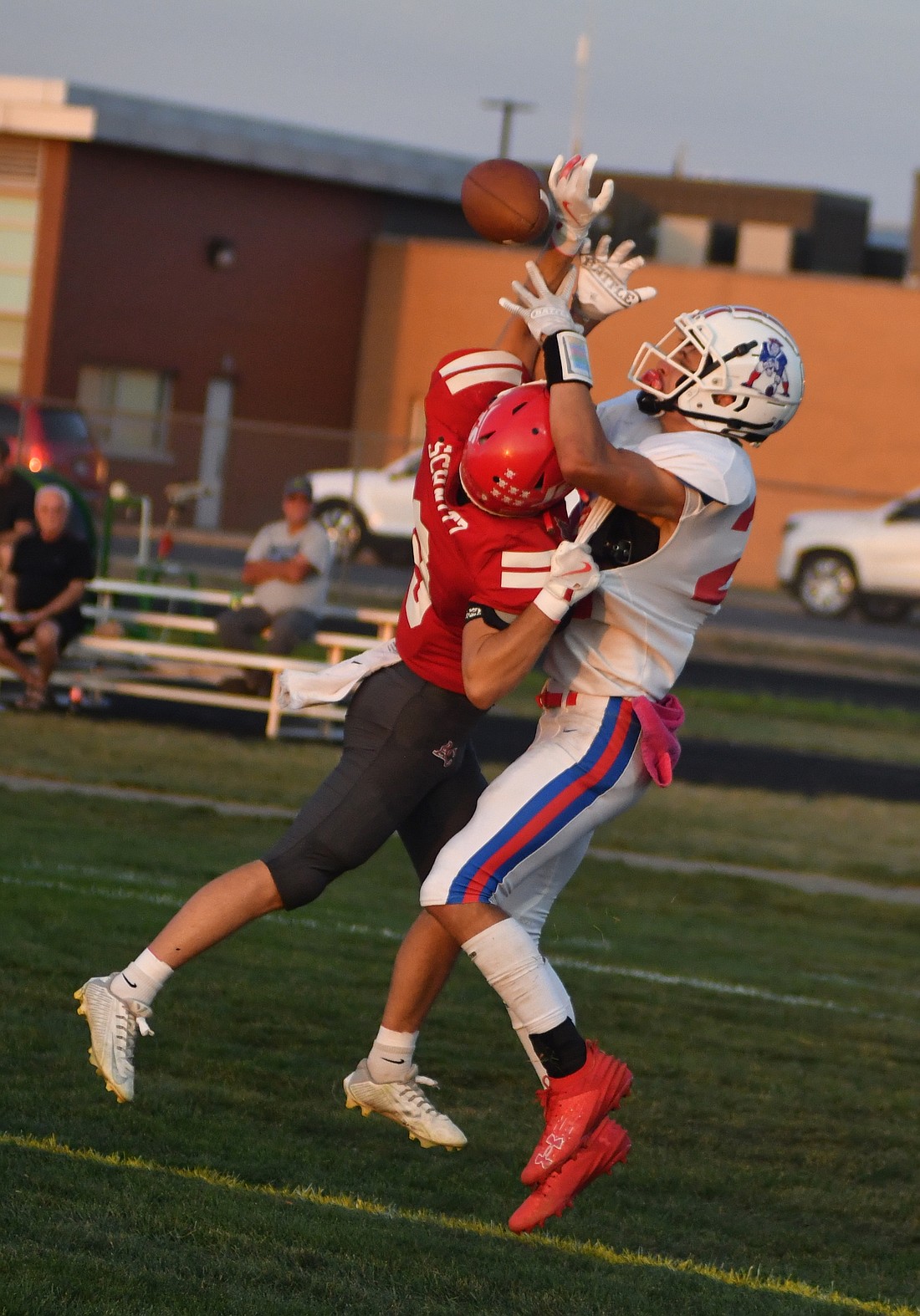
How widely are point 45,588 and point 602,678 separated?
29.8 feet

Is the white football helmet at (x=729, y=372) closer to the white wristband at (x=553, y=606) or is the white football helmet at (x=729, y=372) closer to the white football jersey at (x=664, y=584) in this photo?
the white football jersey at (x=664, y=584)

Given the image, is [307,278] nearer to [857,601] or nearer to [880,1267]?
[857,601]

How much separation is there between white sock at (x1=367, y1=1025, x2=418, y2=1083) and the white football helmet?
1720 millimetres

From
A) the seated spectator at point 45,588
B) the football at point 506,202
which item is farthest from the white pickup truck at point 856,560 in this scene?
the football at point 506,202

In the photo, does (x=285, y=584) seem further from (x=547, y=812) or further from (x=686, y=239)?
(x=686, y=239)

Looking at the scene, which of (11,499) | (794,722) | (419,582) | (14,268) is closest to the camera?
(419,582)

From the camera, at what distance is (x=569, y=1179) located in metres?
4.23

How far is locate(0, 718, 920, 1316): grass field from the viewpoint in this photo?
3938mm

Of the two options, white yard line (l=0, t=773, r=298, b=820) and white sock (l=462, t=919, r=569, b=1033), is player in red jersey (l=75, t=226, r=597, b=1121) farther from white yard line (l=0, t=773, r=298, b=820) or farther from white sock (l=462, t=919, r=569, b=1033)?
white yard line (l=0, t=773, r=298, b=820)

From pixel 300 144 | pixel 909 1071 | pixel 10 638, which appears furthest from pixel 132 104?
pixel 909 1071

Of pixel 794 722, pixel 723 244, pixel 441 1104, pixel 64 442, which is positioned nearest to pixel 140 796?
pixel 441 1104

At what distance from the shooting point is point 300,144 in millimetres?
34812

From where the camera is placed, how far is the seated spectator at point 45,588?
1281cm

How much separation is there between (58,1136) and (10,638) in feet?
29.1
